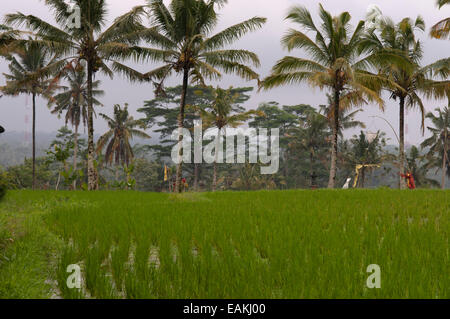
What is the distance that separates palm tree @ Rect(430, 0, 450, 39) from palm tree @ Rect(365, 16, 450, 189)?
1.52 metres

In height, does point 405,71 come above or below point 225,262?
above

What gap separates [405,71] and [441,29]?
2.41 meters

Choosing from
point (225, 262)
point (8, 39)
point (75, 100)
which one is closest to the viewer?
point (225, 262)

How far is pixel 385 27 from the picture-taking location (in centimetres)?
1659

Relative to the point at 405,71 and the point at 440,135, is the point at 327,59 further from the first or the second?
the point at 440,135

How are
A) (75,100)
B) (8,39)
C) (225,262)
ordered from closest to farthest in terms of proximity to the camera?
(225,262) → (8,39) → (75,100)

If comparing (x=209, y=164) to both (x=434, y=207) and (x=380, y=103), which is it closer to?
(x=380, y=103)

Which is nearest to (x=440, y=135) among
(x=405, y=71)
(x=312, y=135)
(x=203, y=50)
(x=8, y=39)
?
(x=312, y=135)

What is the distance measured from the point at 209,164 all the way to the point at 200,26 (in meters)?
22.1

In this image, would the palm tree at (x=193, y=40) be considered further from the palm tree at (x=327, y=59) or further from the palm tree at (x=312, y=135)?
the palm tree at (x=312, y=135)

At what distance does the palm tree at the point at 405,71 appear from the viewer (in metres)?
15.5

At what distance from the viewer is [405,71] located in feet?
51.7

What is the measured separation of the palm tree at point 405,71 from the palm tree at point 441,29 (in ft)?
4.97
